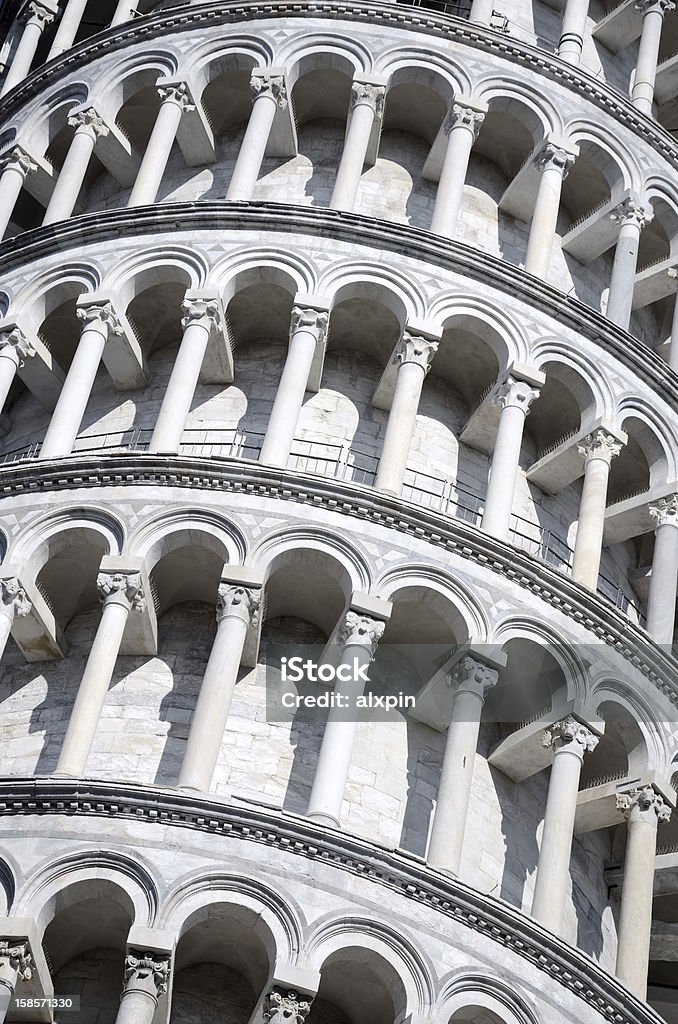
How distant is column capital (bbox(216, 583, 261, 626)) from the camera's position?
2136 centimetres

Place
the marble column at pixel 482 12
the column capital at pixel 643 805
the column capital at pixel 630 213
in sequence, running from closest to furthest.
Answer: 1. the column capital at pixel 643 805
2. the column capital at pixel 630 213
3. the marble column at pixel 482 12

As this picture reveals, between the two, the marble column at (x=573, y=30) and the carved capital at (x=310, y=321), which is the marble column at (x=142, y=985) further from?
the marble column at (x=573, y=30)

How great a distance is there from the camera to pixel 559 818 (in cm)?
2091

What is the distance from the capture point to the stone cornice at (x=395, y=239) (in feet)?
82.8

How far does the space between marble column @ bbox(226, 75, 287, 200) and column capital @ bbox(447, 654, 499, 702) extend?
7668 millimetres

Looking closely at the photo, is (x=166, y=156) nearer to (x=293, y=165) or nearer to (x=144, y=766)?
(x=293, y=165)

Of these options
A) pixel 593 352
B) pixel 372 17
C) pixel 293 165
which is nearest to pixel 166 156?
pixel 293 165

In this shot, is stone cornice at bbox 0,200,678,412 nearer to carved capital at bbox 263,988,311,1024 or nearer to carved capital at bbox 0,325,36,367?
carved capital at bbox 0,325,36,367

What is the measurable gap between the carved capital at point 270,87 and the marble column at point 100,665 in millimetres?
8675

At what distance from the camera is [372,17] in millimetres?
28250

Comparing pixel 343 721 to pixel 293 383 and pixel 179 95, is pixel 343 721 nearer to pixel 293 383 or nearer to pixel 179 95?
pixel 293 383

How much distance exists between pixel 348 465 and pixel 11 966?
781 cm

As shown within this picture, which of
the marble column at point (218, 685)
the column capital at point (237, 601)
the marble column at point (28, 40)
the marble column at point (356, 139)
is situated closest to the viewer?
the marble column at point (218, 685)

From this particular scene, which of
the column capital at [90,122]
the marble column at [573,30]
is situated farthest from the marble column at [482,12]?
the column capital at [90,122]
